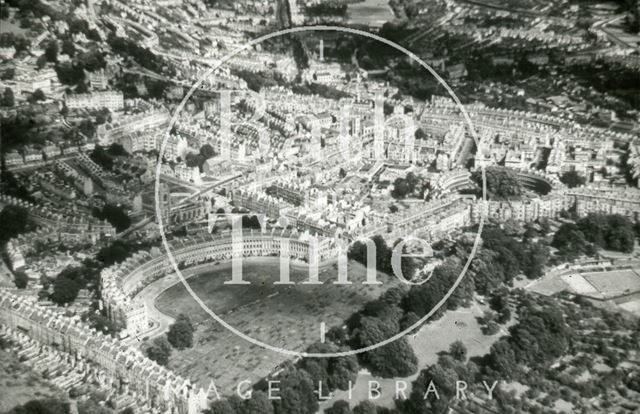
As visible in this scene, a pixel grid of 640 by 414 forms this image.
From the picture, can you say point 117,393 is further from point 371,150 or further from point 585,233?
point 371,150

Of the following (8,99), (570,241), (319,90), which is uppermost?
(8,99)

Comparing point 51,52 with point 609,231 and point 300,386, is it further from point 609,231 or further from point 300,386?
point 300,386

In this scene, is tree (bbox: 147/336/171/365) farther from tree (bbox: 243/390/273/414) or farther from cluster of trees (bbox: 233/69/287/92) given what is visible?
cluster of trees (bbox: 233/69/287/92)

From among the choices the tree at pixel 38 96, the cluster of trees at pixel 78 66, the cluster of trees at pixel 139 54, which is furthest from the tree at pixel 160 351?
the cluster of trees at pixel 139 54

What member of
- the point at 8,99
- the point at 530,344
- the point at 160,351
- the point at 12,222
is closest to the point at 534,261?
the point at 530,344

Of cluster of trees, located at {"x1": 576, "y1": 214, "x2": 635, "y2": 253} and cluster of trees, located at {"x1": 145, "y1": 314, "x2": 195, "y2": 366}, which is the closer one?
cluster of trees, located at {"x1": 145, "y1": 314, "x2": 195, "y2": 366}

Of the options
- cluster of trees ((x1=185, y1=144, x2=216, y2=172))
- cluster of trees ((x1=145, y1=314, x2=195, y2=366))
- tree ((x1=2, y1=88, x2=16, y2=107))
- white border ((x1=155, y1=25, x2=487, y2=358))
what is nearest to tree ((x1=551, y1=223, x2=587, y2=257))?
white border ((x1=155, y1=25, x2=487, y2=358))
